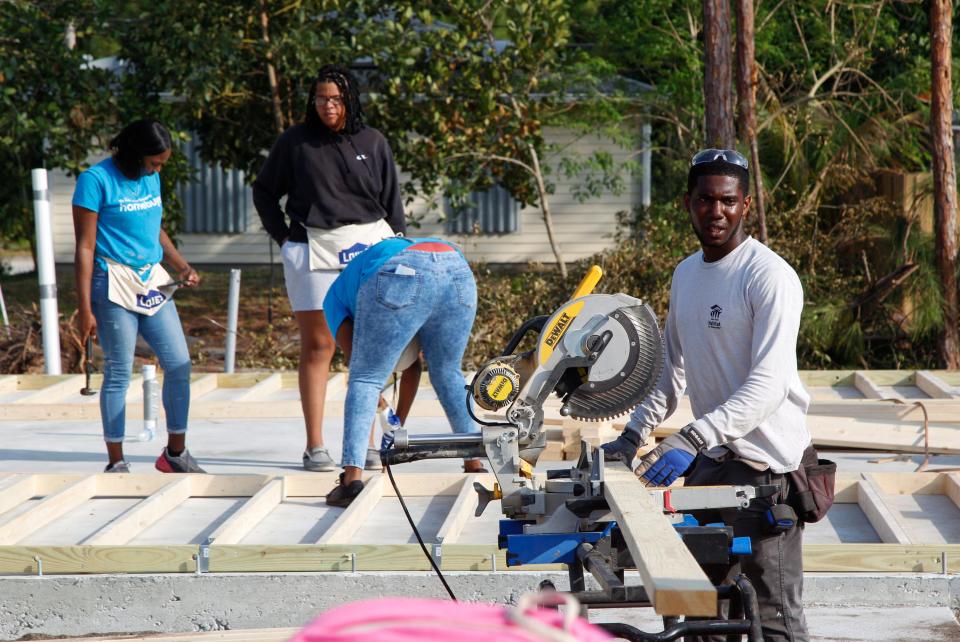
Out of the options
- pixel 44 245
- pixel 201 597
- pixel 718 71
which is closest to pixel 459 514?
pixel 201 597

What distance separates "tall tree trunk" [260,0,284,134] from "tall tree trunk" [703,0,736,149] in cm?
385

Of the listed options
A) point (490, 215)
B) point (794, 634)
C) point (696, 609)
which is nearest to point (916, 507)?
point (794, 634)

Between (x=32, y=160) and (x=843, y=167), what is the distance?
27.8ft

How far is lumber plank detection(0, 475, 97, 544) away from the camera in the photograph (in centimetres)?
451

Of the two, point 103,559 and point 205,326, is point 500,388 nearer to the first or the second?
point 103,559

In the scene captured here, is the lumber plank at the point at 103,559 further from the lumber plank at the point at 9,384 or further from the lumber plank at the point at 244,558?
the lumber plank at the point at 9,384

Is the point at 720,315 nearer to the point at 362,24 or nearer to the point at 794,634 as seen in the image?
the point at 794,634

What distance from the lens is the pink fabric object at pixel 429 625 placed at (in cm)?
144

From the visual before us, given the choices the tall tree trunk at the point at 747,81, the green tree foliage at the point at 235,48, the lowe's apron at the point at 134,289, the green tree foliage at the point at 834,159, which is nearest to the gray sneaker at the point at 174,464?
the lowe's apron at the point at 134,289

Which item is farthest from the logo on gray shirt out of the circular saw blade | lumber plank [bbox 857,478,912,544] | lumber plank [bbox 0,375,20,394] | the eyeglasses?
lumber plank [bbox 0,375,20,394]

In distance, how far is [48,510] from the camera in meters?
4.83

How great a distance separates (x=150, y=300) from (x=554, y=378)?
117 inches

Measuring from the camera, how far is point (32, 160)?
1316 centimetres

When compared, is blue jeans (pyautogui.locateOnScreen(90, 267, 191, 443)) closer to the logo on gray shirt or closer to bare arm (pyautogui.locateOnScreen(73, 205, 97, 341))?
bare arm (pyautogui.locateOnScreen(73, 205, 97, 341))
